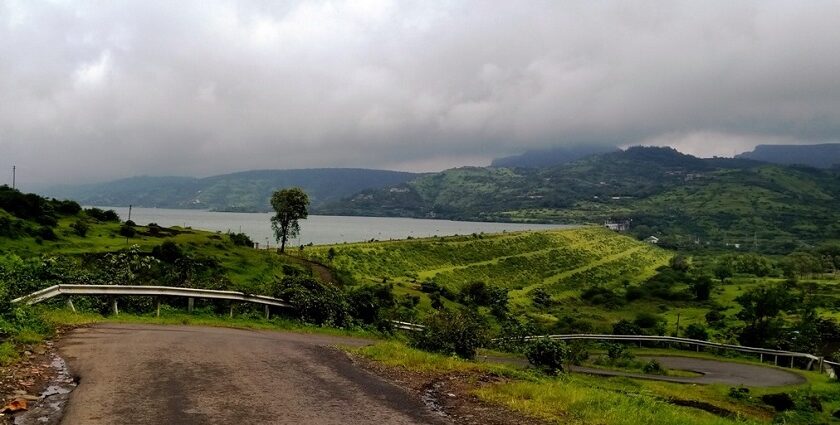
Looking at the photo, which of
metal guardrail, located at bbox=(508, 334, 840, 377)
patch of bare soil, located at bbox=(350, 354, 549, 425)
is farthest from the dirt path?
patch of bare soil, located at bbox=(350, 354, 549, 425)

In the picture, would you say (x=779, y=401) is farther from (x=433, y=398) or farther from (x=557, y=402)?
(x=433, y=398)

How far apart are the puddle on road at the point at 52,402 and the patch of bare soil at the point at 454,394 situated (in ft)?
19.9

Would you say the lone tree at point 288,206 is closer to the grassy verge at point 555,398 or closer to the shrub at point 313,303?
the shrub at point 313,303

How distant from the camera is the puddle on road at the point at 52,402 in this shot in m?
8.78

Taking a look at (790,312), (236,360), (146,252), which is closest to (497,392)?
(236,360)

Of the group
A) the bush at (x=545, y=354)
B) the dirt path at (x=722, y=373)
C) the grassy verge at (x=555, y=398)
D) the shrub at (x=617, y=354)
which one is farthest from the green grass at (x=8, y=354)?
the shrub at (x=617, y=354)

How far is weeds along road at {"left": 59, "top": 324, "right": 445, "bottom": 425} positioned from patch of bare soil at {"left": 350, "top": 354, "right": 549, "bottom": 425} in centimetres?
41

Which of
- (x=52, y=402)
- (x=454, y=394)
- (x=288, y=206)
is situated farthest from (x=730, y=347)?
(x=52, y=402)

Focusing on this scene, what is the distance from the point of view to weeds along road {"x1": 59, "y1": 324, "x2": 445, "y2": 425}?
9.41 metres

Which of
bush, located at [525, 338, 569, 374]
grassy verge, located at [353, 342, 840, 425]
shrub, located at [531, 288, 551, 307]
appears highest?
grassy verge, located at [353, 342, 840, 425]

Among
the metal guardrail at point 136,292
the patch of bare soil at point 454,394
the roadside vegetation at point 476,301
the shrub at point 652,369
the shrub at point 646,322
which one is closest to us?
the patch of bare soil at point 454,394

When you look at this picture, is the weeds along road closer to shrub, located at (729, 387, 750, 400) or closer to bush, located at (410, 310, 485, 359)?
bush, located at (410, 310, 485, 359)

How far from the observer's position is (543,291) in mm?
108875

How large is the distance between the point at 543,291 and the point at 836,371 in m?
61.0
